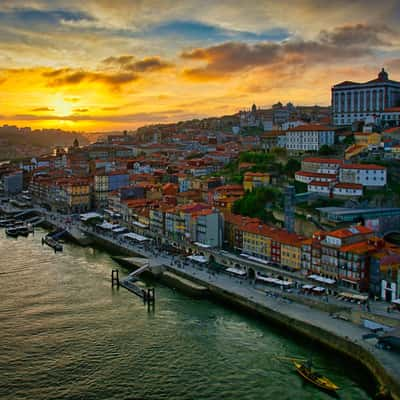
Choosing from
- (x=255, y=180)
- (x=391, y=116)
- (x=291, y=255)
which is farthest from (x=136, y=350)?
(x=391, y=116)

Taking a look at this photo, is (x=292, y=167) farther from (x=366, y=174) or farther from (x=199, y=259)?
(x=199, y=259)

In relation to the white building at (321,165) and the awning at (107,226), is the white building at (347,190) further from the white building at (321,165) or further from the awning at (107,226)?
the awning at (107,226)

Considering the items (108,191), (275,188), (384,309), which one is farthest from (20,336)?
(108,191)

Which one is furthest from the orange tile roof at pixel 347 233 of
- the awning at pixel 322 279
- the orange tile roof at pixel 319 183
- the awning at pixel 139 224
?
the awning at pixel 139 224

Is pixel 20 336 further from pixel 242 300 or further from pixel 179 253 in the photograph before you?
pixel 179 253

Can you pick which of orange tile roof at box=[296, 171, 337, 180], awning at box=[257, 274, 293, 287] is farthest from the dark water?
orange tile roof at box=[296, 171, 337, 180]

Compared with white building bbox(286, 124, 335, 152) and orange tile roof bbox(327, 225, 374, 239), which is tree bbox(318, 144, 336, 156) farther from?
orange tile roof bbox(327, 225, 374, 239)
